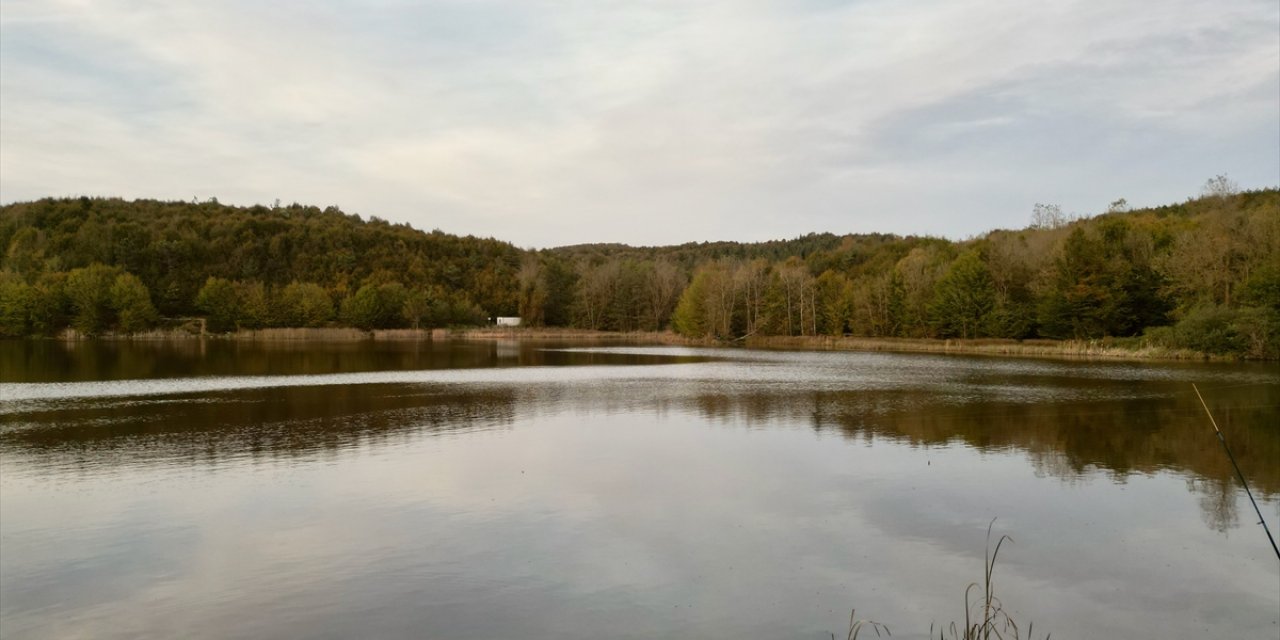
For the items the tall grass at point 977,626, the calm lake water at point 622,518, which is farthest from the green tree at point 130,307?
the tall grass at point 977,626

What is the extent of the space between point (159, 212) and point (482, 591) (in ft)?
445

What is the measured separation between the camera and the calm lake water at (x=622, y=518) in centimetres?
754

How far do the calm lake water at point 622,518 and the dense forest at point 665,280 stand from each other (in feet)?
89.4

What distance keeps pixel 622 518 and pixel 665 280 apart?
84520mm

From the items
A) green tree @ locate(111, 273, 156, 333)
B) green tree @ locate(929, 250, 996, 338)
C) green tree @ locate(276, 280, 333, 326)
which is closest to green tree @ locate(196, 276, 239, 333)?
green tree @ locate(276, 280, 333, 326)

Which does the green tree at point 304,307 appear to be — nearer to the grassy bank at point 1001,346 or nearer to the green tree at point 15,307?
the green tree at point 15,307

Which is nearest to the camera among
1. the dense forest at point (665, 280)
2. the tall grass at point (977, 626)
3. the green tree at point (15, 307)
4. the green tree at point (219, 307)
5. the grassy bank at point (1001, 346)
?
the tall grass at point (977, 626)

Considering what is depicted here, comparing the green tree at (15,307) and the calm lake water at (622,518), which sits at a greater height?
the green tree at (15,307)

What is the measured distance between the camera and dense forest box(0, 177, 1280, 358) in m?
46.0

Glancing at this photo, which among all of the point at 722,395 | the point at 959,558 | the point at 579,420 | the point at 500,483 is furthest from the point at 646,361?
the point at 959,558

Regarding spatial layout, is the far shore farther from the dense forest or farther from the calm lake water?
the calm lake water

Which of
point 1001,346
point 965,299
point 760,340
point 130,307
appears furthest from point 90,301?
point 1001,346

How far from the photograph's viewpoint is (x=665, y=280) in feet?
312

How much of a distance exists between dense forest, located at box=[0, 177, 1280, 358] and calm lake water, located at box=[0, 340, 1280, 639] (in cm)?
2725
